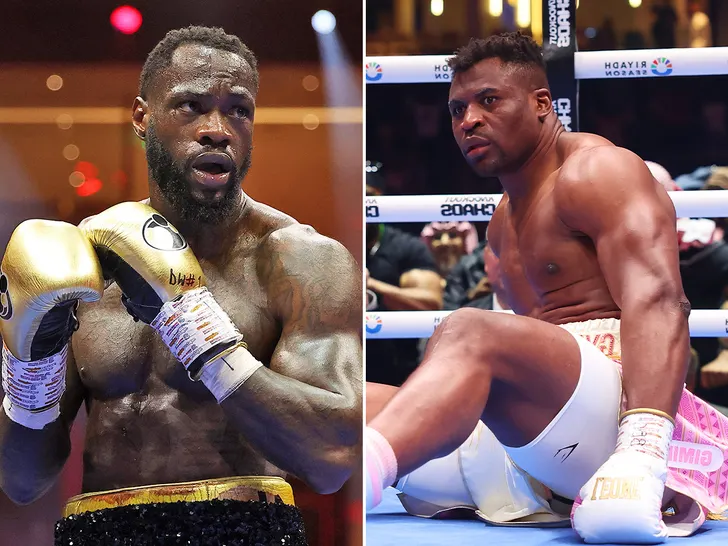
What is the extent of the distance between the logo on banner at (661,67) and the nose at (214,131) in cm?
133

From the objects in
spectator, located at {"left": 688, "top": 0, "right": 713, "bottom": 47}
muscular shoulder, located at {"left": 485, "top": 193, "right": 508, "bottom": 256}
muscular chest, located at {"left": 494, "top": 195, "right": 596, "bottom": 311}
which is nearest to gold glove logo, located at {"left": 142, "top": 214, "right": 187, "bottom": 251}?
muscular chest, located at {"left": 494, "top": 195, "right": 596, "bottom": 311}

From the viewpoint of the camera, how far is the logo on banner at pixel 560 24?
2.34m

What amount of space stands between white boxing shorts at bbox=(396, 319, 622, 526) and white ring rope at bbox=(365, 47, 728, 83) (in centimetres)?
74

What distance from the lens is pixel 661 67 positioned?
2344mm

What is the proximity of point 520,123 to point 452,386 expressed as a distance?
725 mm

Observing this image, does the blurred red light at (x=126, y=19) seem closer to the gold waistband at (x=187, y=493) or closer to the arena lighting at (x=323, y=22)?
the arena lighting at (x=323, y=22)

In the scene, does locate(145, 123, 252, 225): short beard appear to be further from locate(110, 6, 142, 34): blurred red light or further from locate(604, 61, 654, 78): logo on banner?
locate(604, 61, 654, 78): logo on banner

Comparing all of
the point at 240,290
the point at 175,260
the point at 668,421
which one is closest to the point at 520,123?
the point at 668,421

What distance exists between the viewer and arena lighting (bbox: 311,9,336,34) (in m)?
1.44

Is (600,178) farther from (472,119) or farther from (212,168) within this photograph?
(212,168)

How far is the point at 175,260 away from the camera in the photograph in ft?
4.24

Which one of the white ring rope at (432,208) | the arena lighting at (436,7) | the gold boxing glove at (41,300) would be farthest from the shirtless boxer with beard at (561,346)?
Answer: the gold boxing glove at (41,300)

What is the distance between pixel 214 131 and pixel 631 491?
89 centimetres

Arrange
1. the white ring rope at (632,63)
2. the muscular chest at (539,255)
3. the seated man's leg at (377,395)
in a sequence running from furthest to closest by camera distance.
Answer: the white ring rope at (632,63), the seated man's leg at (377,395), the muscular chest at (539,255)
